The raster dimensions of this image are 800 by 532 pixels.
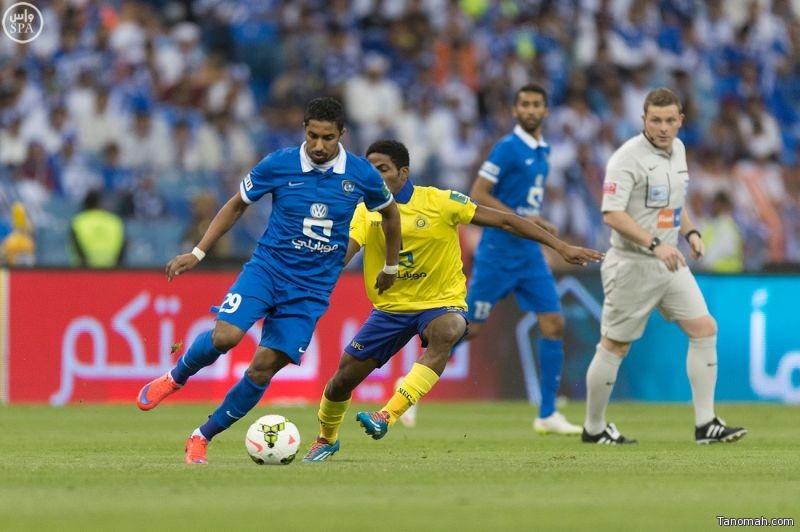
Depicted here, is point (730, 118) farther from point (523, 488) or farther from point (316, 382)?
point (523, 488)

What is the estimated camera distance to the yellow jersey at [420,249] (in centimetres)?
1074

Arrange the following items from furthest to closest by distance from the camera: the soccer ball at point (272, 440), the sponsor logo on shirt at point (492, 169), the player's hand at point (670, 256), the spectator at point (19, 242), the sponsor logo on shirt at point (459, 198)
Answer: the spectator at point (19, 242) < the sponsor logo on shirt at point (492, 169) < the player's hand at point (670, 256) < the sponsor logo on shirt at point (459, 198) < the soccer ball at point (272, 440)

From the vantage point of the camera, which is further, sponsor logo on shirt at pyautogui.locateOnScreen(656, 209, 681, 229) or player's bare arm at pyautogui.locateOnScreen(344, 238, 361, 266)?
sponsor logo on shirt at pyautogui.locateOnScreen(656, 209, 681, 229)

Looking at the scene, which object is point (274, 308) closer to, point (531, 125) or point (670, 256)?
point (670, 256)

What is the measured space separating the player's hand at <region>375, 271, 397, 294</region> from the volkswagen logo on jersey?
73 centimetres

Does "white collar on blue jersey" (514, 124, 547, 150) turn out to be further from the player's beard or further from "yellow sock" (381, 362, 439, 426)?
"yellow sock" (381, 362, 439, 426)

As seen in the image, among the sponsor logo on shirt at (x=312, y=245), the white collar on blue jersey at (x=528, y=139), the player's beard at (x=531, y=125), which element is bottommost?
the sponsor logo on shirt at (x=312, y=245)

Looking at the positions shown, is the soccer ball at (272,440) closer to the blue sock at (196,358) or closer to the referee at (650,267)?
the blue sock at (196,358)

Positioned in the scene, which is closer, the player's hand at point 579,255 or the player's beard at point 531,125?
the player's hand at point 579,255

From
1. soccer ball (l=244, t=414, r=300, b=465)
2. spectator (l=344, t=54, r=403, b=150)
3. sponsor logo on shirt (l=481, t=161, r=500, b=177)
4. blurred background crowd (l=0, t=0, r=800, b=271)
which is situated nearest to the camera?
soccer ball (l=244, t=414, r=300, b=465)

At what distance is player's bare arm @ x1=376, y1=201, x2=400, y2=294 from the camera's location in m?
10.3

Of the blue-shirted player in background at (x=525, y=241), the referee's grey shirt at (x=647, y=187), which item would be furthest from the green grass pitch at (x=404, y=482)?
the referee's grey shirt at (x=647, y=187)

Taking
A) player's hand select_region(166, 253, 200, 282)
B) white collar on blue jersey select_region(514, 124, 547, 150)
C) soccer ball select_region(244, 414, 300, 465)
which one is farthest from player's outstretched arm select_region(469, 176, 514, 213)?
player's hand select_region(166, 253, 200, 282)

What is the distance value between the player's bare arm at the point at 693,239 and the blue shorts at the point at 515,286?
205 cm
